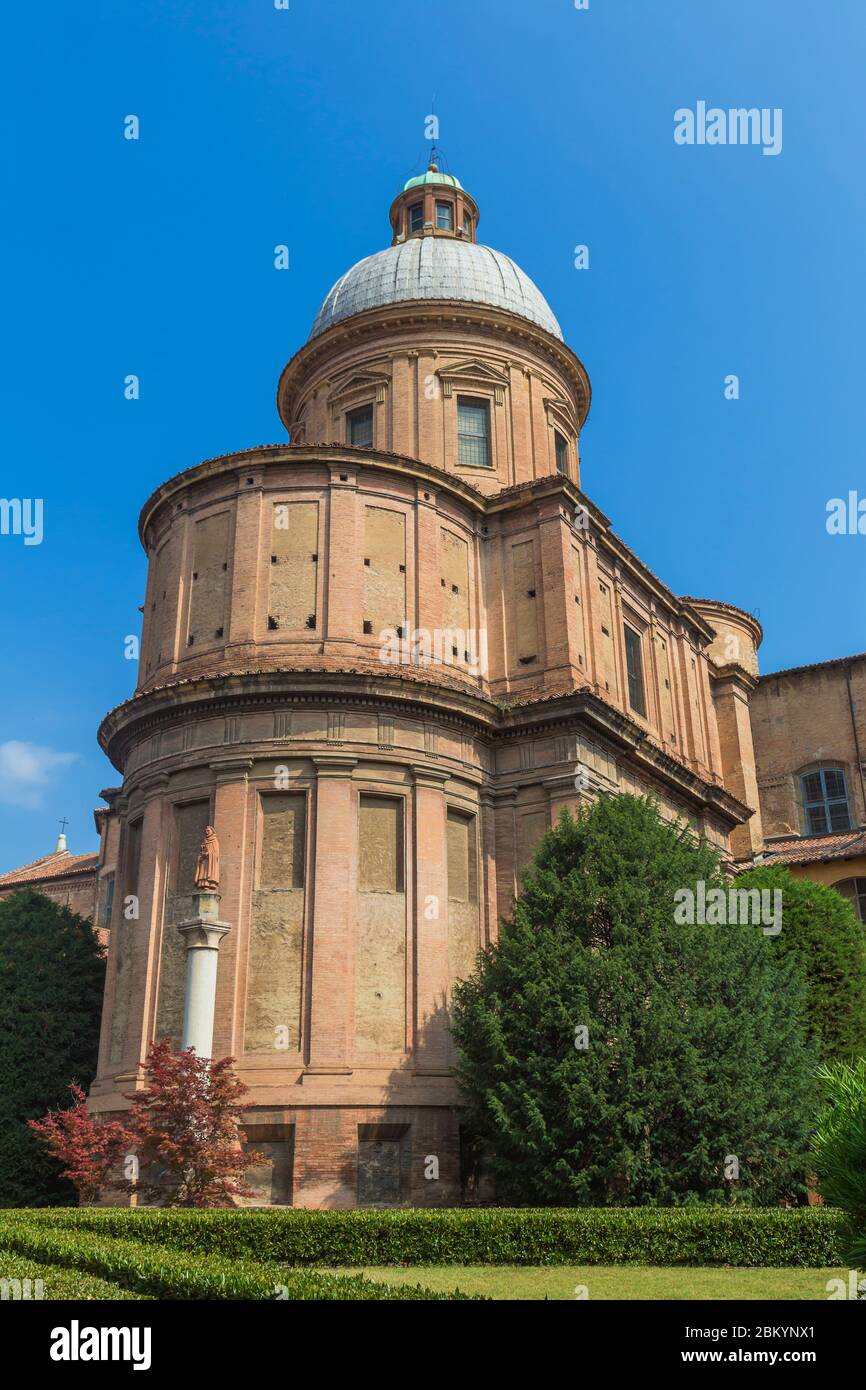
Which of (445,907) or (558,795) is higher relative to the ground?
(558,795)

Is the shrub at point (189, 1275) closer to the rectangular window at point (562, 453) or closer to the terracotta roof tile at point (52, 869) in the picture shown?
the rectangular window at point (562, 453)

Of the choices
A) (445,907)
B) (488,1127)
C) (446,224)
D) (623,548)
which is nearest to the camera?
(488,1127)

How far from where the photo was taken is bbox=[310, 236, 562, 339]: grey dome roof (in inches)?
1470

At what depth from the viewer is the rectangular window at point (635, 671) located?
32.4 meters

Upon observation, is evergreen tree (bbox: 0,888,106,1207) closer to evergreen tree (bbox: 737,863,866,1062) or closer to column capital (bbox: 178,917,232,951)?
column capital (bbox: 178,917,232,951)

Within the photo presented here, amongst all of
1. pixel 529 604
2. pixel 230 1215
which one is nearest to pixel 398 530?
pixel 529 604

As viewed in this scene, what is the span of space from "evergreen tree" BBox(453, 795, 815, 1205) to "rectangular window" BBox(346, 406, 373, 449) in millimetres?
17556

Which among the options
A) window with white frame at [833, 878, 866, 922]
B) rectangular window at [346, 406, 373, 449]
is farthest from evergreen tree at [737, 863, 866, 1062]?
rectangular window at [346, 406, 373, 449]

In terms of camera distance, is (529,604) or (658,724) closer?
(529,604)

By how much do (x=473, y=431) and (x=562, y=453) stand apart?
159 inches

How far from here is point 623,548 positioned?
32812 mm

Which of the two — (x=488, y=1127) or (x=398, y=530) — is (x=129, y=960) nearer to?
(x=488, y=1127)
